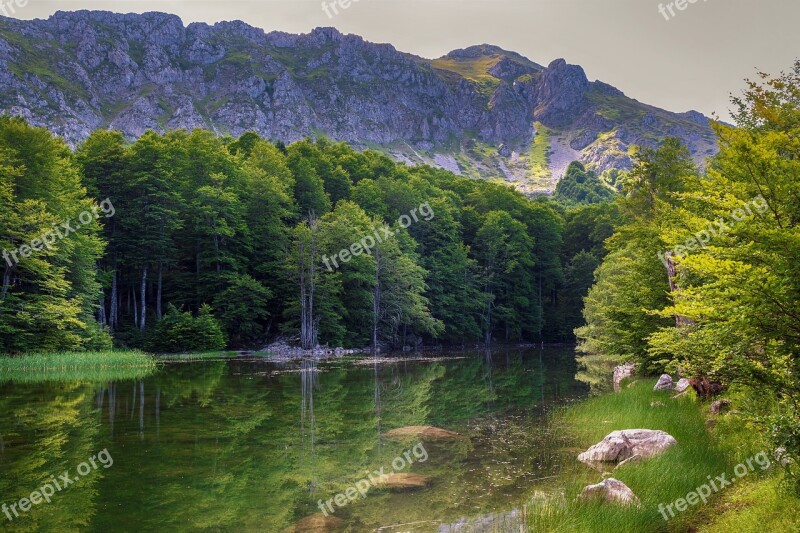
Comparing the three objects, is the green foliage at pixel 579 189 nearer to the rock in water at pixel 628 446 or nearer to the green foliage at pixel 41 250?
the green foliage at pixel 41 250

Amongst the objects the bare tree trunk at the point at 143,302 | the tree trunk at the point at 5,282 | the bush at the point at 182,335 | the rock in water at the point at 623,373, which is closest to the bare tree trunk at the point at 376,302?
the bush at the point at 182,335

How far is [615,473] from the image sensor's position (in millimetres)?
11008

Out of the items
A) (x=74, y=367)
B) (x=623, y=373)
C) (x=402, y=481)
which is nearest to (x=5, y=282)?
(x=74, y=367)

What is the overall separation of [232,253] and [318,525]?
49.8 m

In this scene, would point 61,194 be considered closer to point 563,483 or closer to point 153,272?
point 153,272

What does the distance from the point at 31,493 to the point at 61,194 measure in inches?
1455

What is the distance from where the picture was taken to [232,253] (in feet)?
184

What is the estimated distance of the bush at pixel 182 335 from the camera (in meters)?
46.3

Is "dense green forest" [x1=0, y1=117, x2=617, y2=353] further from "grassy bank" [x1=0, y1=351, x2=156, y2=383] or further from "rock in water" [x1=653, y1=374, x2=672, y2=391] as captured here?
"rock in water" [x1=653, y1=374, x2=672, y2=391]

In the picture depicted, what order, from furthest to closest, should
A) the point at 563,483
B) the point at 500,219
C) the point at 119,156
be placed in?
the point at 500,219 → the point at 119,156 → the point at 563,483

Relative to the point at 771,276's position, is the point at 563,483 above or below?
below

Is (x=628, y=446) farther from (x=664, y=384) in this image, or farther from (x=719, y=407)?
(x=664, y=384)


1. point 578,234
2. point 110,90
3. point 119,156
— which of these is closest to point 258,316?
point 119,156

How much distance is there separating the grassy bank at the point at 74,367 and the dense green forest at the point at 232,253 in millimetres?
2377
